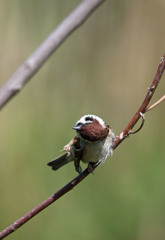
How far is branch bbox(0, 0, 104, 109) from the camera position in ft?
3.74

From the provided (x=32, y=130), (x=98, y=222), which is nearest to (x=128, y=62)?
(x=32, y=130)

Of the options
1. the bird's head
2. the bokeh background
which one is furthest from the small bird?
the bokeh background

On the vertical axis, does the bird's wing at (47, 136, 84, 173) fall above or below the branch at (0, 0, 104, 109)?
below

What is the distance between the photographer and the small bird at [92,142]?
5.51 ft

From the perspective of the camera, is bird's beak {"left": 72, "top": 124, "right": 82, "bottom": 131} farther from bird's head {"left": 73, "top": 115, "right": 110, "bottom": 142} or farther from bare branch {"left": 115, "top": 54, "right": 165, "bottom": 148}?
bare branch {"left": 115, "top": 54, "right": 165, "bottom": 148}

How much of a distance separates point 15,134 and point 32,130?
11 cm

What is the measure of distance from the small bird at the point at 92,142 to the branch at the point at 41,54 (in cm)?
50

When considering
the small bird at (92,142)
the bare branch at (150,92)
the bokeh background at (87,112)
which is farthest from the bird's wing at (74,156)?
the bokeh background at (87,112)

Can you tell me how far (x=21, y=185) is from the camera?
2881mm

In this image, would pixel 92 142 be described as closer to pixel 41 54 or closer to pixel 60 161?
pixel 60 161

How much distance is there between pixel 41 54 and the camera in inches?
46.9

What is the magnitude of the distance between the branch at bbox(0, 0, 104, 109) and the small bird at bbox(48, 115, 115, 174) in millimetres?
497

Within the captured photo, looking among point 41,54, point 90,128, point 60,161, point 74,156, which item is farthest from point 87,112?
point 41,54

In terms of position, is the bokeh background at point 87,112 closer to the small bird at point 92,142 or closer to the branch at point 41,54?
the small bird at point 92,142
